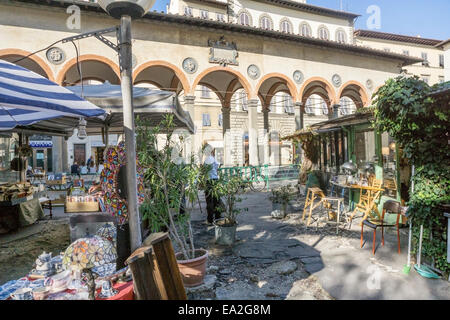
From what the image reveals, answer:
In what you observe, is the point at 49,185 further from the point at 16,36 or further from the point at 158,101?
the point at 158,101

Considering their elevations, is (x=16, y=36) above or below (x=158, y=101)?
above

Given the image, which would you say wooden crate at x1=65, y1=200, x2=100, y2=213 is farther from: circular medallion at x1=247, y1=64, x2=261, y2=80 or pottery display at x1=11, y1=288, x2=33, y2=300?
circular medallion at x1=247, y1=64, x2=261, y2=80

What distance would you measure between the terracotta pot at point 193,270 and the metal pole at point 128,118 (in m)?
0.77

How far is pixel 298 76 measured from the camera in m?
14.4

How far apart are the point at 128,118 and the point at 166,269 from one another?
1382mm

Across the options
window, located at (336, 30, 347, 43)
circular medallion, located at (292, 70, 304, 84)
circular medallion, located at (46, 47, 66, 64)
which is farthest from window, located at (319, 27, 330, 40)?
circular medallion, located at (46, 47, 66, 64)

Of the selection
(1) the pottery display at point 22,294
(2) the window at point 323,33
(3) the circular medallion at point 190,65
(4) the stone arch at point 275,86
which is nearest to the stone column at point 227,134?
(4) the stone arch at point 275,86

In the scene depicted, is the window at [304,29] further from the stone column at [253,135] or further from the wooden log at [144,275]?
the wooden log at [144,275]

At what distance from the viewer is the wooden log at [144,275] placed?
1.75m

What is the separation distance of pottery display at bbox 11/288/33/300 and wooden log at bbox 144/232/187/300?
0.90 metres

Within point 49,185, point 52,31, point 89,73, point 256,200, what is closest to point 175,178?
point 256,200

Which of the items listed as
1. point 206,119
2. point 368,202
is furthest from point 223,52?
point 206,119
